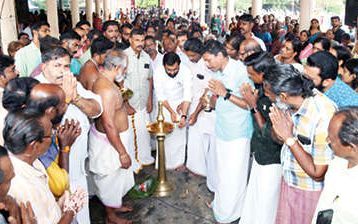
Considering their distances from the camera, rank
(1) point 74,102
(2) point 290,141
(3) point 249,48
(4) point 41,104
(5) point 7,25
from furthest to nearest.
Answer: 1. (5) point 7,25
2. (3) point 249,48
3. (1) point 74,102
4. (2) point 290,141
5. (4) point 41,104

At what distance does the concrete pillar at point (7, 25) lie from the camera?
22.5 ft

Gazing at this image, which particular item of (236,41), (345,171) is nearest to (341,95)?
(345,171)

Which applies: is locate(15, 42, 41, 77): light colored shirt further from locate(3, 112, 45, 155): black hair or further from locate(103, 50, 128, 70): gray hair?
locate(3, 112, 45, 155): black hair

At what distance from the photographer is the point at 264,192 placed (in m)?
3.23

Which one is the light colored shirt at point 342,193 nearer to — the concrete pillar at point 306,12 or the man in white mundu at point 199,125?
the man in white mundu at point 199,125

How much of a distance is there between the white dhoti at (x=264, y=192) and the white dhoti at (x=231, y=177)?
32cm

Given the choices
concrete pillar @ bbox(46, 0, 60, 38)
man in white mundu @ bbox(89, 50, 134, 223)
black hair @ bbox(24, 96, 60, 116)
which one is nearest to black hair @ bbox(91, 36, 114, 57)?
man in white mundu @ bbox(89, 50, 134, 223)

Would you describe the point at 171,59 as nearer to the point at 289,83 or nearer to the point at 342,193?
the point at 289,83

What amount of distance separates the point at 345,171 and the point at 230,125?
5.53ft

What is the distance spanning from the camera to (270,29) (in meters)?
11.0

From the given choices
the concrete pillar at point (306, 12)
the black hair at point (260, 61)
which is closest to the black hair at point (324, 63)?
the black hair at point (260, 61)

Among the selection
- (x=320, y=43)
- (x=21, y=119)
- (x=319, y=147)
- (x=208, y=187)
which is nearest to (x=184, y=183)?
(x=208, y=187)

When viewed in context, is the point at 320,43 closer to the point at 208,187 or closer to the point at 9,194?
the point at 208,187

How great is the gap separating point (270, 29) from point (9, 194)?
10111 mm
